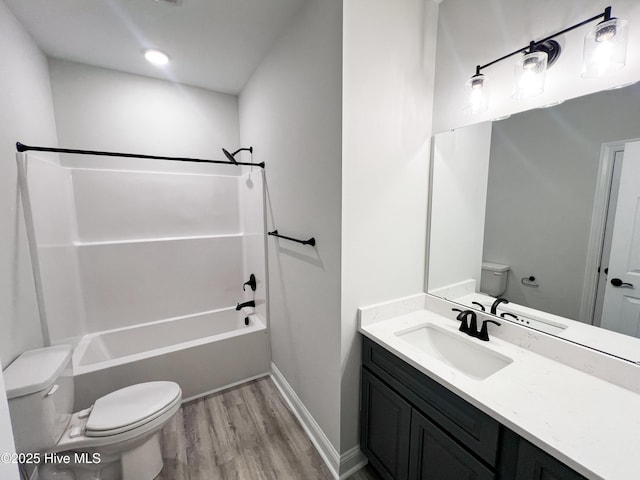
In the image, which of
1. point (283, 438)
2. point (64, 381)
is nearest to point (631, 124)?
point (283, 438)

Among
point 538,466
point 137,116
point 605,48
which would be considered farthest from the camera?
point 137,116

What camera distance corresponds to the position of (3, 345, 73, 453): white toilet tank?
114 centimetres

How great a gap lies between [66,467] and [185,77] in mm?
2767

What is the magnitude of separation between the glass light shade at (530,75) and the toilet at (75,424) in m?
2.37

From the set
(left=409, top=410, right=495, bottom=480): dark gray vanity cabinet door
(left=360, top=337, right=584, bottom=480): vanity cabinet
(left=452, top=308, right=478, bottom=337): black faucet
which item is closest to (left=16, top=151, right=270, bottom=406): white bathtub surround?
(left=360, top=337, right=584, bottom=480): vanity cabinet

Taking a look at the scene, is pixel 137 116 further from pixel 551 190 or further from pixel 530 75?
pixel 551 190

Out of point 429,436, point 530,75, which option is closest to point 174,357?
point 429,436

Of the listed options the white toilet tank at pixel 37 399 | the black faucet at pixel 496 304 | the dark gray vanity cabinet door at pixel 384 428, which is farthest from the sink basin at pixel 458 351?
the white toilet tank at pixel 37 399

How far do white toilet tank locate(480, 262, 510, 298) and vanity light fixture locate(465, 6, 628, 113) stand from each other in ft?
2.66

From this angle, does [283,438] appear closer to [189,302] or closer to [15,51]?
[189,302]

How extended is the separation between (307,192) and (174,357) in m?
1.60

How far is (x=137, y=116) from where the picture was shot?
2287 mm

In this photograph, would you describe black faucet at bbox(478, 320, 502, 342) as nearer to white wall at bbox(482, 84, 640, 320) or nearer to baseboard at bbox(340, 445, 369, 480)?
white wall at bbox(482, 84, 640, 320)

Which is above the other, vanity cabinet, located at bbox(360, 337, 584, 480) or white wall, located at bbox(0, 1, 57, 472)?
white wall, located at bbox(0, 1, 57, 472)
